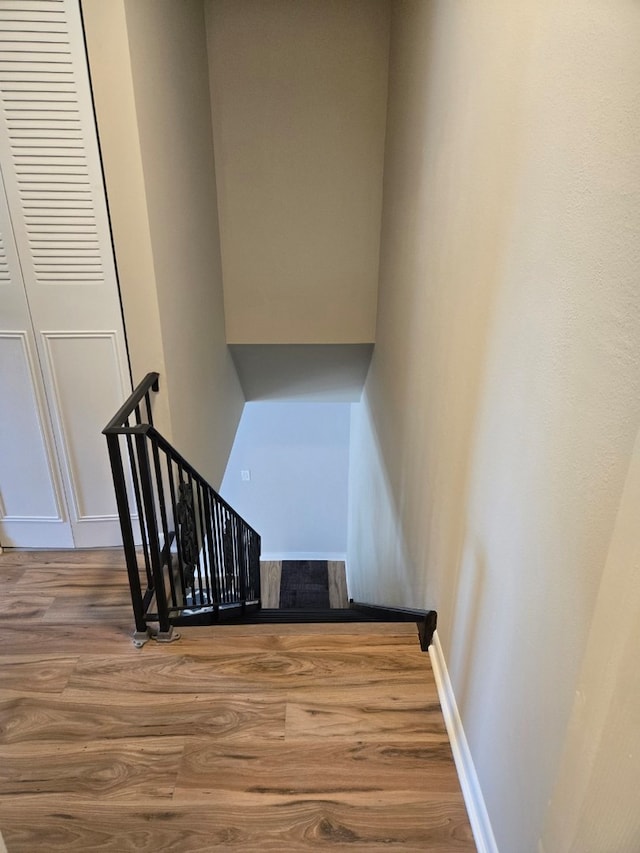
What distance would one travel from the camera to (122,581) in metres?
2.39

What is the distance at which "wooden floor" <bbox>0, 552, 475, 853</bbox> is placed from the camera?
4.67 ft

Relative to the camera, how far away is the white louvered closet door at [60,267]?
190 cm

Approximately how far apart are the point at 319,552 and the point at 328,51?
18.0 ft

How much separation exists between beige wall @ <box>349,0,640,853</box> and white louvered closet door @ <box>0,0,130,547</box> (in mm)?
1356

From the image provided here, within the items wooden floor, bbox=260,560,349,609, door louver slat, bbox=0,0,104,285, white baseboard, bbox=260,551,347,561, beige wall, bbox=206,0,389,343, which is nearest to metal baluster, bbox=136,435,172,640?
door louver slat, bbox=0,0,104,285

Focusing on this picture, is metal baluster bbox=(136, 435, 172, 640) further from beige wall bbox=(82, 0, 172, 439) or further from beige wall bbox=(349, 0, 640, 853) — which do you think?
beige wall bbox=(349, 0, 640, 853)

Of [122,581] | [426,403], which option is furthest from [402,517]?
[122,581]

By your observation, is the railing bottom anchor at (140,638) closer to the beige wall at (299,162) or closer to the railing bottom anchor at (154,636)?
the railing bottom anchor at (154,636)

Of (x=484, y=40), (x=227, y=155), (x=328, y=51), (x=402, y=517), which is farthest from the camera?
(x=227, y=155)

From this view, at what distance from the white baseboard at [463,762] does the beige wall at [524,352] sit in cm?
Answer: 5

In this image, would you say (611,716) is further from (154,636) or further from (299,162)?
(299,162)

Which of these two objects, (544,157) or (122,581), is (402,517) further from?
(544,157)

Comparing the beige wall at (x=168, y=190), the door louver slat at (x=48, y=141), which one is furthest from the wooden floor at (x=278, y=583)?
the door louver slat at (x=48, y=141)

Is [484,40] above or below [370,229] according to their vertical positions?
above
